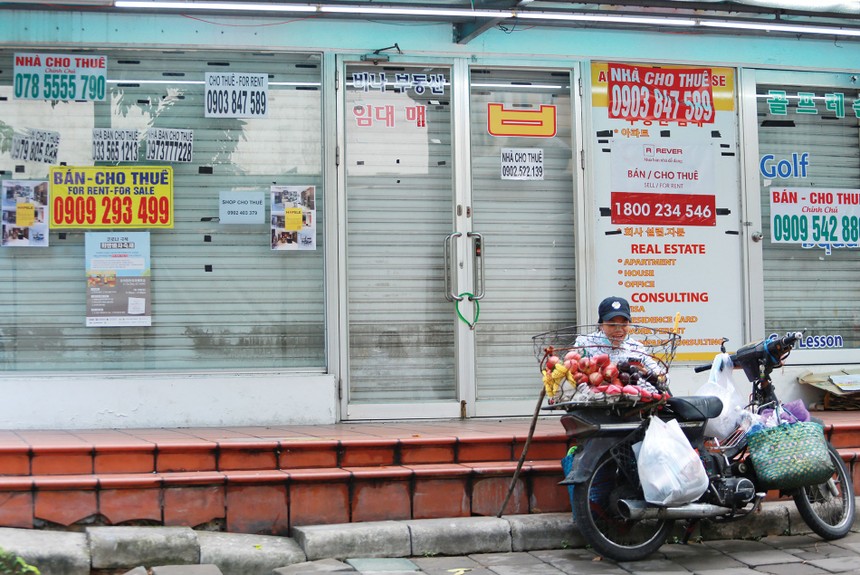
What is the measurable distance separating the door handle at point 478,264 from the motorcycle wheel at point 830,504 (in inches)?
122

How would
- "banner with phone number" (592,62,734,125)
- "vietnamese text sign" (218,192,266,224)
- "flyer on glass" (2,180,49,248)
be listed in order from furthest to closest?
"banner with phone number" (592,62,734,125)
"vietnamese text sign" (218,192,266,224)
"flyer on glass" (2,180,49,248)

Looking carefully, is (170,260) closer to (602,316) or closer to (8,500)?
(8,500)

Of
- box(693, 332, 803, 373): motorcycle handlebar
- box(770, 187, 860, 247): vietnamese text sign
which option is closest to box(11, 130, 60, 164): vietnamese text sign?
box(693, 332, 803, 373): motorcycle handlebar

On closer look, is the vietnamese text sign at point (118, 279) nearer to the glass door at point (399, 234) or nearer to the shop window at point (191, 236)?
the shop window at point (191, 236)

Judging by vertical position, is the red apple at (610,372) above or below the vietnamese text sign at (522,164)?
below

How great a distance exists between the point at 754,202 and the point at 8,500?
6493 millimetres

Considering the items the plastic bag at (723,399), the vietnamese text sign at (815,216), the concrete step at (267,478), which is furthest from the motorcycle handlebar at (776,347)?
the vietnamese text sign at (815,216)

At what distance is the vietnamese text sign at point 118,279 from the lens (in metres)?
8.03

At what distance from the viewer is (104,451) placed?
640 cm

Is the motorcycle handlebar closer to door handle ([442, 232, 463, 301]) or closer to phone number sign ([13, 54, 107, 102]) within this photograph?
door handle ([442, 232, 463, 301])

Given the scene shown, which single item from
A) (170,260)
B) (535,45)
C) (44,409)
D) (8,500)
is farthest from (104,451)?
(535,45)

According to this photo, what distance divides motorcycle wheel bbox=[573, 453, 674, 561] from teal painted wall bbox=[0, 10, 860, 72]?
4013mm

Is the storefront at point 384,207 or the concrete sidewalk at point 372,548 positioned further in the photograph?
the storefront at point 384,207

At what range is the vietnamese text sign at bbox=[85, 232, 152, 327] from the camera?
8.03m
